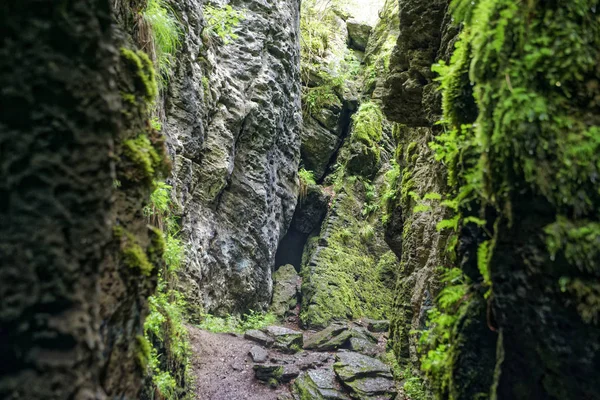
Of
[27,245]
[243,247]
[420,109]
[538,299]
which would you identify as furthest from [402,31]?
[243,247]

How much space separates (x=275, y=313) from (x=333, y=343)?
3.51m

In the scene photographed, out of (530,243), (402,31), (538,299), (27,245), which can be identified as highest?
(402,31)

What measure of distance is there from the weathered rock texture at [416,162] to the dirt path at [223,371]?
366 cm

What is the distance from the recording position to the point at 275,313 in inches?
555

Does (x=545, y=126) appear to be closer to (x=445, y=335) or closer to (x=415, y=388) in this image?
(x=445, y=335)

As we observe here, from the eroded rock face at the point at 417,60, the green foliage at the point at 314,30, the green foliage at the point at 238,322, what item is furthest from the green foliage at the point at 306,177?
the eroded rock face at the point at 417,60

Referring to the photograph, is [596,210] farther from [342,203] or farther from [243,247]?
[342,203]

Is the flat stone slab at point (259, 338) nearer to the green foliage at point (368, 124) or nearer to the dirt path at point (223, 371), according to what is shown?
the dirt path at point (223, 371)

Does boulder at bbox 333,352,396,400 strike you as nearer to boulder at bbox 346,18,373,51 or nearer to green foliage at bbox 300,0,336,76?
green foliage at bbox 300,0,336,76

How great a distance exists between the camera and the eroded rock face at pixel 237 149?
28.3 feet

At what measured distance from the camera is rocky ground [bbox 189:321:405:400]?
801 centimetres

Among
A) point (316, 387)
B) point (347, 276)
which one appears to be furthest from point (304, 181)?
point (316, 387)

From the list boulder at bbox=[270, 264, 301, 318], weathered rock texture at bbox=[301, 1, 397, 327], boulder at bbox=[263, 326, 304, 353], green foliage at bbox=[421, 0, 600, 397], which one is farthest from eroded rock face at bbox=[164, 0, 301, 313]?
green foliage at bbox=[421, 0, 600, 397]

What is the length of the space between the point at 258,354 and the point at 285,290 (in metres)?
5.92
